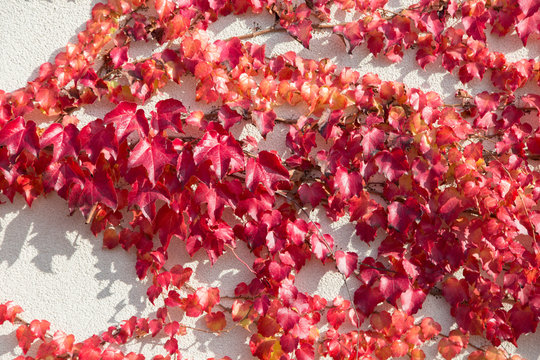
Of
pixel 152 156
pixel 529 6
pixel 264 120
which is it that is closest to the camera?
pixel 152 156

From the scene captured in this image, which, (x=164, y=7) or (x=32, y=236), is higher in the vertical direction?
(x=164, y=7)

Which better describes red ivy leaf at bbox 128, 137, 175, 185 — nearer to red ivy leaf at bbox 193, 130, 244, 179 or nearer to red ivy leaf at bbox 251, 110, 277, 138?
red ivy leaf at bbox 193, 130, 244, 179

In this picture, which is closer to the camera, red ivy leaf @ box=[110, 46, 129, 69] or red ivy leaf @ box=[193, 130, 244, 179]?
red ivy leaf @ box=[193, 130, 244, 179]

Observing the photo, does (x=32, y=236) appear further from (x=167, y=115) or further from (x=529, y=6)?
(x=529, y=6)

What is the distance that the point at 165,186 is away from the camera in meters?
2.00

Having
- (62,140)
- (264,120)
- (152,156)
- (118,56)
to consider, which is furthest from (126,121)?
(264,120)

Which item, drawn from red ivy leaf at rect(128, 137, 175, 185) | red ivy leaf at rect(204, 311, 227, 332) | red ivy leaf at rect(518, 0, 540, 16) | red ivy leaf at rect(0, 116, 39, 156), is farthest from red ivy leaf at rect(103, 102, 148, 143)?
red ivy leaf at rect(518, 0, 540, 16)

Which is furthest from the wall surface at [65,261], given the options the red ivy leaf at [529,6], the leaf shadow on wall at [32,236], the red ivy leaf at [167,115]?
the red ivy leaf at [529,6]

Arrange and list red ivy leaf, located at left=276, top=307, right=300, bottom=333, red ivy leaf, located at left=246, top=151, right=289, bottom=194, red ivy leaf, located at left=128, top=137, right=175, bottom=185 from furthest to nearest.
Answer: red ivy leaf, located at left=276, top=307, right=300, bottom=333, red ivy leaf, located at left=246, top=151, right=289, bottom=194, red ivy leaf, located at left=128, top=137, right=175, bottom=185

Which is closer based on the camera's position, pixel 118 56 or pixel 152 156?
pixel 152 156

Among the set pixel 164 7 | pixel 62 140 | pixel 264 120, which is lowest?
pixel 264 120

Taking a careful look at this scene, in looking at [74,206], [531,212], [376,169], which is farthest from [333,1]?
[74,206]

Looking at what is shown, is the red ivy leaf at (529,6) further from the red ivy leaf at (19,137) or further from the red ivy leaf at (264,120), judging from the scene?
the red ivy leaf at (19,137)

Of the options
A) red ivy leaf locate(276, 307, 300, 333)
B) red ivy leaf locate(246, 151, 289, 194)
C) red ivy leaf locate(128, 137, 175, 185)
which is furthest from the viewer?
red ivy leaf locate(276, 307, 300, 333)
